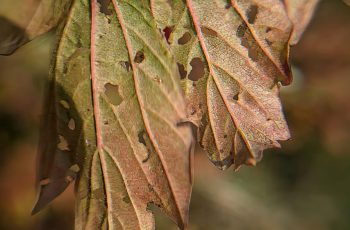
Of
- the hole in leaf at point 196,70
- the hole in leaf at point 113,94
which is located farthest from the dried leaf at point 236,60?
the hole in leaf at point 113,94

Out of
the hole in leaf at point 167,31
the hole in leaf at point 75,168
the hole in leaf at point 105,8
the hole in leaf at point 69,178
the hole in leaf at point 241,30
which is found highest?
the hole in leaf at point 105,8

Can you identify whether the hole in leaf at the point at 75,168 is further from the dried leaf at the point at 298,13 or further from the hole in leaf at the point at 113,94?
the dried leaf at the point at 298,13

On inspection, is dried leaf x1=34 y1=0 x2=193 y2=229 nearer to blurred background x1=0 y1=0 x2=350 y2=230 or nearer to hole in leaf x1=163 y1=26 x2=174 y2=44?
hole in leaf x1=163 y1=26 x2=174 y2=44

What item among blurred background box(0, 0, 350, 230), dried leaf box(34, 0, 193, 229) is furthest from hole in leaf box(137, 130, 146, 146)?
blurred background box(0, 0, 350, 230)

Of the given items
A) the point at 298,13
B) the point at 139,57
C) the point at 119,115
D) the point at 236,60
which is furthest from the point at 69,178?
the point at 298,13

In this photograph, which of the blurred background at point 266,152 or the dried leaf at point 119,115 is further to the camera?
the blurred background at point 266,152
